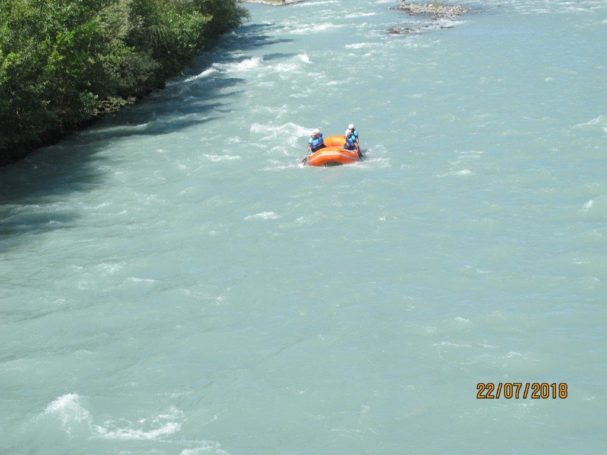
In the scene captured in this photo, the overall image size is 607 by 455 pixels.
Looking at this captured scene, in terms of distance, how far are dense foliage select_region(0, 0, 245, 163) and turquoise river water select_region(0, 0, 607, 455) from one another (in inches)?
52.3

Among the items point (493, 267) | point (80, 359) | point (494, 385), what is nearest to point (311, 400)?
point (494, 385)

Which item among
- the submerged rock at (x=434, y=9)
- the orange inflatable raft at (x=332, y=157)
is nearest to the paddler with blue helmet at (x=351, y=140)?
the orange inflatable raft at (x=332, y=157)

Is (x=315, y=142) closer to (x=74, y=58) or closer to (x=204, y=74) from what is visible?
(x=74, y=58)

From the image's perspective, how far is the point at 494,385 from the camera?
1714cm

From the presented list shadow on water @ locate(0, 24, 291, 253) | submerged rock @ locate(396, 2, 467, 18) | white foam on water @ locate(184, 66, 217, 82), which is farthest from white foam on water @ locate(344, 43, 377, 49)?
submerged rock @ locate(396, 2, 467, 18)

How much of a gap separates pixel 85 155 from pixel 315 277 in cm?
1559

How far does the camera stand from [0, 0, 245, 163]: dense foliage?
32.5 meters

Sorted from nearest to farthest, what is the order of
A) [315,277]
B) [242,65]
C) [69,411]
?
[69,411] → [315,277] → [242,65]

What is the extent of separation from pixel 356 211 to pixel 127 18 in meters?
20.8

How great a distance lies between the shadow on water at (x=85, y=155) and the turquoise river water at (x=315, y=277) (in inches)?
5.8

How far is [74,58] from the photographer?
35812 mm

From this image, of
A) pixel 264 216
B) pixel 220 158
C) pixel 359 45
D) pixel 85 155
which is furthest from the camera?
pixel 359 45

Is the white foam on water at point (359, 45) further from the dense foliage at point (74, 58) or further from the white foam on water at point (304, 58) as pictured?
the dense foliage at point (74, 58)

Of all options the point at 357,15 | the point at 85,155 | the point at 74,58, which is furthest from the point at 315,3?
the point at 85,155
